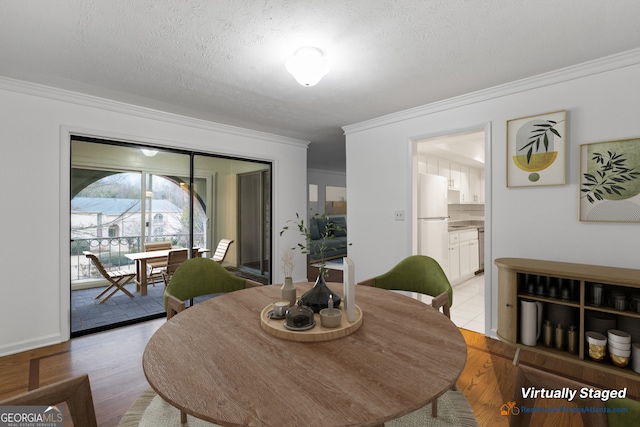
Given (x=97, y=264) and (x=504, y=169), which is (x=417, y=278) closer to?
(x=504, y=169)

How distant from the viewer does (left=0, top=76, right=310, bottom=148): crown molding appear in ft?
8.59

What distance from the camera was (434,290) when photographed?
2166mm

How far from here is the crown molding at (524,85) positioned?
2.25 m

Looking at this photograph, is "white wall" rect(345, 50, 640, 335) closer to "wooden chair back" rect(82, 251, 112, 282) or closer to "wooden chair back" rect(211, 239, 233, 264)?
"wooden chair back" rect(211, 239, 233, 264)

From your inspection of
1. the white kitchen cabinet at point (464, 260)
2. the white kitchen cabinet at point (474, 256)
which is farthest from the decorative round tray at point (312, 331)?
the white kitchen cabinet at point (474, 256)

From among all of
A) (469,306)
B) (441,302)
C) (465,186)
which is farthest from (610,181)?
(465,186)

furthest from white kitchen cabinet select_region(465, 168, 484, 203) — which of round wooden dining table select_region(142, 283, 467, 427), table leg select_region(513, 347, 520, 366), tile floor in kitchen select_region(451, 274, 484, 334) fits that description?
round wooden dining table select_region(142, 283, 467, 427)

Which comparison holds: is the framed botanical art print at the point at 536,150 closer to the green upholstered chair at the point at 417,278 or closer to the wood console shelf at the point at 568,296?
the wood console shelf at the point at 568,296

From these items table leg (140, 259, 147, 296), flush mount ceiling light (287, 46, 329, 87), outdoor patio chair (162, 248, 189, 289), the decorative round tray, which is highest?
flush mount ceiling light (287, 46, 329, 87)

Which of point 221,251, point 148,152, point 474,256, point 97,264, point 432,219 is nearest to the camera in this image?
point 97,264

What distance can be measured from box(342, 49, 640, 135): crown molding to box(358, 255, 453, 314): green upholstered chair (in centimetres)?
179

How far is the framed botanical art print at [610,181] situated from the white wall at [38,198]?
434cm

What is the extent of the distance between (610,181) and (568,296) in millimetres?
948

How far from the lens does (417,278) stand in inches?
90.9
